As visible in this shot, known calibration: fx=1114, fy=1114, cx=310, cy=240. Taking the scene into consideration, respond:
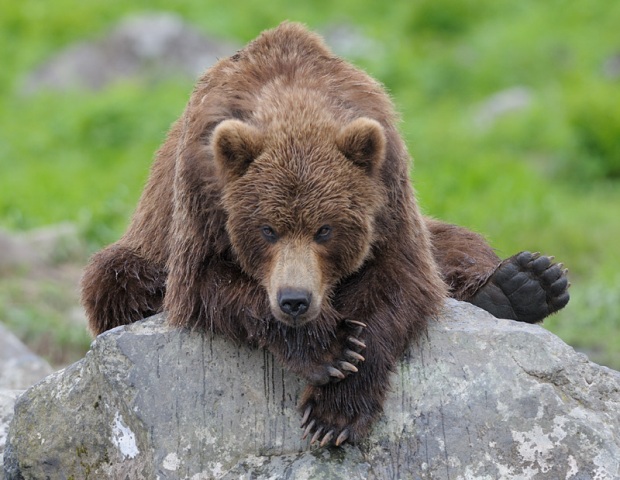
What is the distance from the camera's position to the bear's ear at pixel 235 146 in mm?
5113

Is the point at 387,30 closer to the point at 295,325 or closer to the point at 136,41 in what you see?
the point at 136,41

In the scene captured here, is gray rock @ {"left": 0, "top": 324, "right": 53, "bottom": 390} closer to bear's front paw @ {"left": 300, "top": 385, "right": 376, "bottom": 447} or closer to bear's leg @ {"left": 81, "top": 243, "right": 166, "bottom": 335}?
bear's leg @ {"left": 81, "top": 243, "right": 166, "bottom": 335}

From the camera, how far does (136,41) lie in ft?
66.8

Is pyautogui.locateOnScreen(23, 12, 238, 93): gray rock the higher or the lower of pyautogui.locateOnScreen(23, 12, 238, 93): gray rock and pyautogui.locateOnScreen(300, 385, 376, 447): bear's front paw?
the higher

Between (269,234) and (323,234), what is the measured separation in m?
0.25

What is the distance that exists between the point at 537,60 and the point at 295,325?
16242 mm

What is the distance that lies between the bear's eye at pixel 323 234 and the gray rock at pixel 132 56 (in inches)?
592

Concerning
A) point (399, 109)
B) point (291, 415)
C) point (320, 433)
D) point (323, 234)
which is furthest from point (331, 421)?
point (399, 109)

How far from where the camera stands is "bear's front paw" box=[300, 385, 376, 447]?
517 centimetres

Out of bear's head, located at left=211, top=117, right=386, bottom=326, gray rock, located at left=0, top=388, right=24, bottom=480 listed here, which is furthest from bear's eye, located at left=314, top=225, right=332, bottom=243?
gray rock, located at left=0, top=388, right=24, bottom=480

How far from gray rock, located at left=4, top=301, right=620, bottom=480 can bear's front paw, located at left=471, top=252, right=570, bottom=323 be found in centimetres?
46

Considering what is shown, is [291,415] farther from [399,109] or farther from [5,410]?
[399,109]

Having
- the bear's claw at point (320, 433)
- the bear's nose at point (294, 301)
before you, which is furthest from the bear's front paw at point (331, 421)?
the bear's nose at point (294, 301)

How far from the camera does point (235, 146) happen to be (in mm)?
5129
